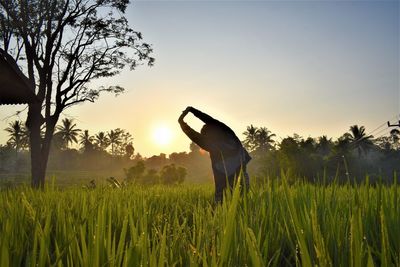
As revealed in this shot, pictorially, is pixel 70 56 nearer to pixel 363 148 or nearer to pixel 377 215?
pixel 377 215

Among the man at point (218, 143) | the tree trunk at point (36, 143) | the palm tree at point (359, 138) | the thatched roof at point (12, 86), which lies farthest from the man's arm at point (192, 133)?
the palm tree at point (359, 138)

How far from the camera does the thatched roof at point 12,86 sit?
6660 millimetres

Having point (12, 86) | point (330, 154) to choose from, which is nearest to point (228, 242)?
point (12, 86)

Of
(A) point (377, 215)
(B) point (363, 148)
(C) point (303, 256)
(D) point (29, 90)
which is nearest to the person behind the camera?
(C) point (303, 256)

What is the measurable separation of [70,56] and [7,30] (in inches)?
140

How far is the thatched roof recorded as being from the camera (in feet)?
21.9

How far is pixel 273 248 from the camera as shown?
1494mm

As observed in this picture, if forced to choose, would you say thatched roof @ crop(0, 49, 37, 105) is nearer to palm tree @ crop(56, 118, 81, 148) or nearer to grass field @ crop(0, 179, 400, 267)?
grass field @ crop(0, 179, 400, 267)

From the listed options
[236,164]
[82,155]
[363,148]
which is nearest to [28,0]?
[236,164]

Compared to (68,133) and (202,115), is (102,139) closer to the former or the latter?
(68,133)

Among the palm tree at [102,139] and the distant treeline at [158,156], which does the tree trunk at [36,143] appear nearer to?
the distant treeline at [158,156]

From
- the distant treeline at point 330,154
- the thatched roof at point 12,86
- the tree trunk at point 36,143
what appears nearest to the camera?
the thatched roof at point 12,86

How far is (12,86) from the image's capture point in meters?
7.08

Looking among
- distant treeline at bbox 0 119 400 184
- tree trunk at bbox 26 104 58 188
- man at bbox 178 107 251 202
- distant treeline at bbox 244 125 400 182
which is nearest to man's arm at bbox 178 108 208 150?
man at bbox 178 107 251 202
